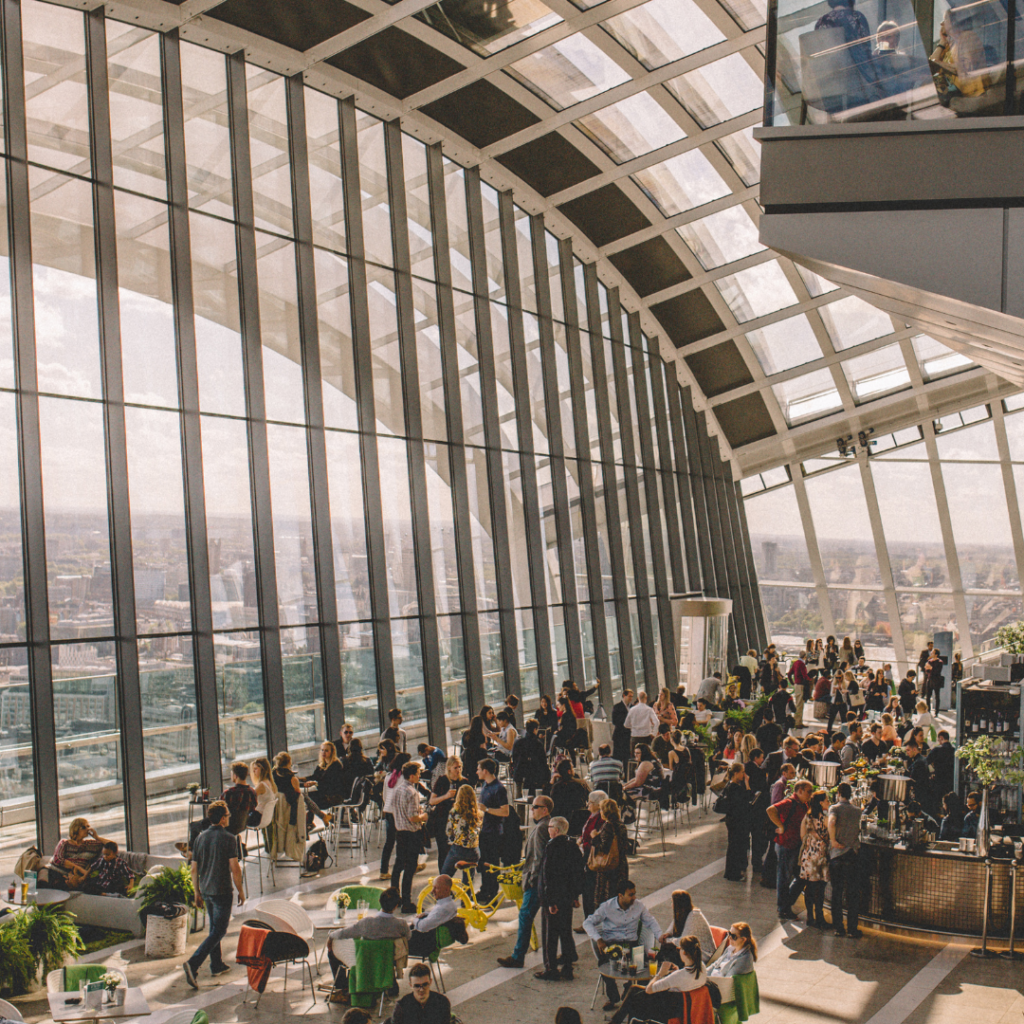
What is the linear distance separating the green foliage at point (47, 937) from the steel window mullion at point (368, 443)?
6874 millimetres

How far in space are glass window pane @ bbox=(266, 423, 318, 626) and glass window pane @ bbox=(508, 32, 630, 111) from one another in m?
7.44

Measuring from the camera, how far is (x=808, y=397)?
27906 millimetres

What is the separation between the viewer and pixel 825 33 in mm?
7453

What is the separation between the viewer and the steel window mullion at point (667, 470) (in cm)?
2456

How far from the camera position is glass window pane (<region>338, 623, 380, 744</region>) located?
574 inches

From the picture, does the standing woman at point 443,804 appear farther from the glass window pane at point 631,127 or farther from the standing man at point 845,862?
the glass window pane at point 631,127

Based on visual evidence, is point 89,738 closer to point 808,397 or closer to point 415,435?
point 415,435

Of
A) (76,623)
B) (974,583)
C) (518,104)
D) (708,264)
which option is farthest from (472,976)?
(974,583)

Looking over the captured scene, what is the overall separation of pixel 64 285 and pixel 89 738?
4.84m

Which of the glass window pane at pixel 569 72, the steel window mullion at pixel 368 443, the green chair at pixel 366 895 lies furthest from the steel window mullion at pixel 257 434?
the glass window pane at pixel 569 72

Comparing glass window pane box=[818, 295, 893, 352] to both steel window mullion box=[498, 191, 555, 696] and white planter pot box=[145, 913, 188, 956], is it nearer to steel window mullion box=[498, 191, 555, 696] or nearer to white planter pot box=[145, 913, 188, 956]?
steel window mullion box=[498, 191, 555, 696]

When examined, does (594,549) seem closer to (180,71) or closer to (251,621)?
(251,621)

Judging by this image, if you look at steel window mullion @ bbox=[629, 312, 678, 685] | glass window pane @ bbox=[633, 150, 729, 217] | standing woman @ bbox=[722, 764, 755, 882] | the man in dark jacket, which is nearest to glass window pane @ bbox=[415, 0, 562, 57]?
glass window pane @ bbox=[633, 150, 729, 217]

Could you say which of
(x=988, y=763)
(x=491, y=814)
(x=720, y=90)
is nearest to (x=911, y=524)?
(x=720, y=90)
